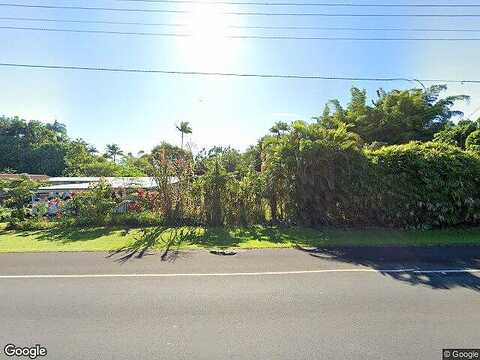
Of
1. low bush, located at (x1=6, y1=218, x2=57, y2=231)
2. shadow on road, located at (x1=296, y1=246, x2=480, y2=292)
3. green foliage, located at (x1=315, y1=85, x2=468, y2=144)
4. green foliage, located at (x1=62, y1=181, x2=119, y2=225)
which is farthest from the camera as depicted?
green foliage, located at (x1=315, y1=85, x2=468, y2=144)

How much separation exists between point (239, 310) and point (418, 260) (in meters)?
4.98

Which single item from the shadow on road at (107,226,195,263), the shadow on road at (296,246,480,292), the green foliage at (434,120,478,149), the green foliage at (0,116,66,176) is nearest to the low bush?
the shadow on road at (107,226,195,263)

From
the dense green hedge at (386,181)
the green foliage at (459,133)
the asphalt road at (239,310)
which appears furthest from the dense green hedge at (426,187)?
the green foliage at (459,133)

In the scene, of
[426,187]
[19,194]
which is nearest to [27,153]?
[19,194]

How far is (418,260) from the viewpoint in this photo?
7.65m

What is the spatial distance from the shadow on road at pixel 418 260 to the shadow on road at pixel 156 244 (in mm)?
3450

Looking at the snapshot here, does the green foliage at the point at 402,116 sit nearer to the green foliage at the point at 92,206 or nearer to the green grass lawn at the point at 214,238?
the green grass lawn at the point at 214,238

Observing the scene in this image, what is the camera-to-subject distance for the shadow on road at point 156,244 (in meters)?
8.23

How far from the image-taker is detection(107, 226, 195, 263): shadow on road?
823 centimetres

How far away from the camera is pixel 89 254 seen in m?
8.48

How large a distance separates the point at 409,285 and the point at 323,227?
565 cm

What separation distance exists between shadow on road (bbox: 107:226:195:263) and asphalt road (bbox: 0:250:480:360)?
2.28 ft

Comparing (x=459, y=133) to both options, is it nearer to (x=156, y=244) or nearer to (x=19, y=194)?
(x=156, y=244)

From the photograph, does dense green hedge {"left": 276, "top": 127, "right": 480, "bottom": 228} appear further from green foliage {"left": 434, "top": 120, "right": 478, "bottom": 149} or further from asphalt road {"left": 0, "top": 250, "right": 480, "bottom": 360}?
green foliage {"left": 434, "top": 120, "right": 478, "bottom": 149}
